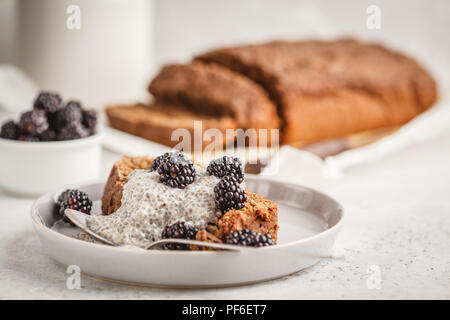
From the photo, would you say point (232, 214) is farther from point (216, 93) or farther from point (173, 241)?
point (216, 93)

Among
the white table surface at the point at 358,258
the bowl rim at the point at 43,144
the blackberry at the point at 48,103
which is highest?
the blackberry at the point at 48,103

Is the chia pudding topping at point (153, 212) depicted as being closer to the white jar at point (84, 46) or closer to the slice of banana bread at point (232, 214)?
the slice of banana bread at point (232, 214)

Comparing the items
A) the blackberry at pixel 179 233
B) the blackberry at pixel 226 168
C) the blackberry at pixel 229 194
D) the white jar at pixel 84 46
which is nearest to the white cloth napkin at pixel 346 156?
the blackberry at pixel 226 168

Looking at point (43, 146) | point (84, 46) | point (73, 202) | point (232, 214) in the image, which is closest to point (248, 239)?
point (232, 214)

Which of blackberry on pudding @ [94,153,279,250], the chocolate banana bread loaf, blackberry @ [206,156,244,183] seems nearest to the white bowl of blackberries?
the chocolate banana bread loaf

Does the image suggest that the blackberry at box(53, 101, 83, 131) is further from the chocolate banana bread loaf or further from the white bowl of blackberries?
the chocolate banana bread loaf

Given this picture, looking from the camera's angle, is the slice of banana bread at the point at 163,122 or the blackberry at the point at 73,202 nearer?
the blackberry at the point at 73,202
